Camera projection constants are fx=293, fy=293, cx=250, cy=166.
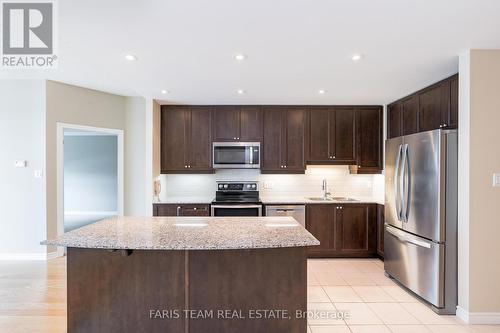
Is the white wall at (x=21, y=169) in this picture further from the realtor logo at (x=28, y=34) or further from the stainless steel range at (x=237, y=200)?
the stainless steel range at (x=237, y=200)

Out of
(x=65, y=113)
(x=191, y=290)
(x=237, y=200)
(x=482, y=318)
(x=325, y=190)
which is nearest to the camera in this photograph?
(x=191, y=290)

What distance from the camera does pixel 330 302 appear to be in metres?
3.09

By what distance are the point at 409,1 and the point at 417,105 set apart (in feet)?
7.74

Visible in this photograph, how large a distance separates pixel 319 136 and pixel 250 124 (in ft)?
3.77

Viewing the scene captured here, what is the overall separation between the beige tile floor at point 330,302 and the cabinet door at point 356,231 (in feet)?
1.30

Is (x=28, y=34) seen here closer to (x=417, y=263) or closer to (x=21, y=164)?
(x=21, y=164)

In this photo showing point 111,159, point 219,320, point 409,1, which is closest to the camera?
point 409,1

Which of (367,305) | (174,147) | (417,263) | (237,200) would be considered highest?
(174,147)

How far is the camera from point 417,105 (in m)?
3.91

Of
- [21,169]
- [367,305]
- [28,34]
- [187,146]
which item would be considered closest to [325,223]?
[367,305]

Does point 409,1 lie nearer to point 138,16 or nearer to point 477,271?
point 138,16

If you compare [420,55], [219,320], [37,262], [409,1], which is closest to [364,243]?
[420,55]

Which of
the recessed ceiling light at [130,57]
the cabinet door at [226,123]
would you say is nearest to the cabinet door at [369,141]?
the cabinet door at [226,123]

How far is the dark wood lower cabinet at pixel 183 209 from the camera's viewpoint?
14.5ft
